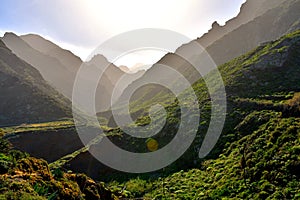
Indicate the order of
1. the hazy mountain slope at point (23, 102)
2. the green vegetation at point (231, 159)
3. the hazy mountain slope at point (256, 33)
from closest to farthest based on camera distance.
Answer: the green vegetation at point (231, 159)
the hazy mountain slope at point (23, 102)
the hazy mountain slope at point (256, 33)

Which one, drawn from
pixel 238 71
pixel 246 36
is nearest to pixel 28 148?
pixel 238 71

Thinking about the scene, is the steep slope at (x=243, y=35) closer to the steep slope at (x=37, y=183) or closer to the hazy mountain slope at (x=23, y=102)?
the hazy mountain slope at (x=23, y=102)

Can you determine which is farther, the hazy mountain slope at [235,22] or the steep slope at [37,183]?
the hazy mountain slope at [235,22]

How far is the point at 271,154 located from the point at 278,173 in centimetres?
294

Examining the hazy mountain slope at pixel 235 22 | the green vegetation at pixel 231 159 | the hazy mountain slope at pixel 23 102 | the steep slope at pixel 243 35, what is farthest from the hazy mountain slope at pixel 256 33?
the green vegetation at pixel 231 159

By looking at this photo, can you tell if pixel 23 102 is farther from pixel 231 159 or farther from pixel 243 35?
pixel 243 35

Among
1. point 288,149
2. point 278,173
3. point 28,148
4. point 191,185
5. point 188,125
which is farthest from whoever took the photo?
point 28,148

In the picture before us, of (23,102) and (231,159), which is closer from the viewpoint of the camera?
(231,159)

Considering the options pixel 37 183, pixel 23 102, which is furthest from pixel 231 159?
pixel 23 102

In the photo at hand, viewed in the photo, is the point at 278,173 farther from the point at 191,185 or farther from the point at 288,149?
the point at 191,185

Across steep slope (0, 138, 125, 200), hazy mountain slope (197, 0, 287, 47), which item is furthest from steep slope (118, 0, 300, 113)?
steep slope (0, 138, 125, 200)

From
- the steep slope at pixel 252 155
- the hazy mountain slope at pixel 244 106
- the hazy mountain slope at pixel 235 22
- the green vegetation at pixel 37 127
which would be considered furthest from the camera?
the hazy mountain slope at pixel 235 22

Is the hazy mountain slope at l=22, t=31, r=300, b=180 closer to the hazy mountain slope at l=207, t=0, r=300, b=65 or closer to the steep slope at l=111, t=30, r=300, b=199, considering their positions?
the steep slope at l=111, t=30, r=300, b=199

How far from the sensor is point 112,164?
37594 mm
